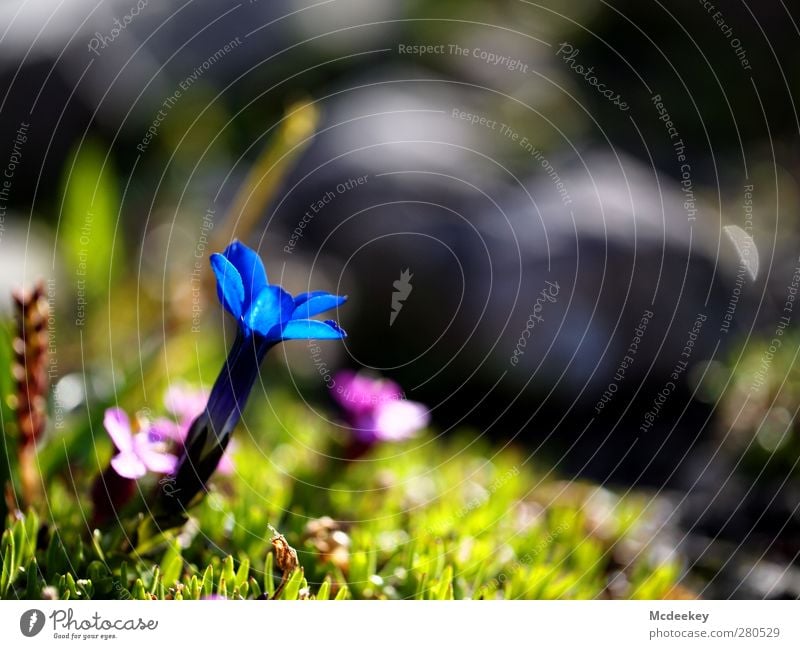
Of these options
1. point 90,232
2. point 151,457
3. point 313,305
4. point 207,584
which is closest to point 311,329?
point 313,305

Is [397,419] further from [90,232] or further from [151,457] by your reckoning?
[90,232]

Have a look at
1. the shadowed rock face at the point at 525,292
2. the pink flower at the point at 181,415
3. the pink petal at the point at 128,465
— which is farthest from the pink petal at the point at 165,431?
the shadowed rock face at the point at 525,292

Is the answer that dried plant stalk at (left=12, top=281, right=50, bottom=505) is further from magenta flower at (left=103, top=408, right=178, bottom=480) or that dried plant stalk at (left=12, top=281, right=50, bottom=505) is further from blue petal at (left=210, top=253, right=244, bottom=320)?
blue petal at (left=210, top=253, right=244, bottom=320)

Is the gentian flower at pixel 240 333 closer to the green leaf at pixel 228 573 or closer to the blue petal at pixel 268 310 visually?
the blue petal at pixel 268 310

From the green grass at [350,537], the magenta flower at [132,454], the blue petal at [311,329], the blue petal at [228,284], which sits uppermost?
the blue petal at [228,284]

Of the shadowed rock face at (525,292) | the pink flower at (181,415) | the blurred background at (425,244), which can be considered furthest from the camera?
the shadowed rock face at (525,292)

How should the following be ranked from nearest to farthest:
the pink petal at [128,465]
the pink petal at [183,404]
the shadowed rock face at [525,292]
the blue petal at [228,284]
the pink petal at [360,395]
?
the blue petal at [228,284], the pink petal at [128,465], the pink petal at [183,404], the pink petal at [360,395], the shadowed rock face at [525,292]

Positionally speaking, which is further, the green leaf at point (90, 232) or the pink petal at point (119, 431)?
the green leaf at point (90, 232)
